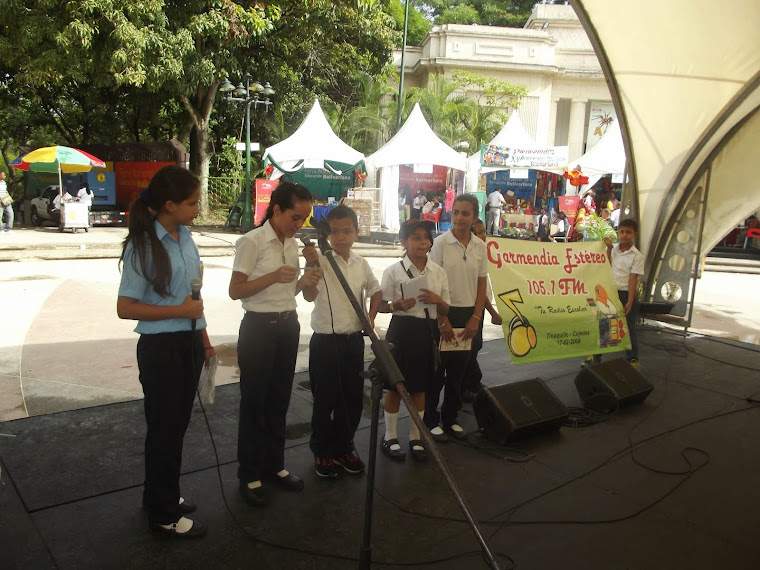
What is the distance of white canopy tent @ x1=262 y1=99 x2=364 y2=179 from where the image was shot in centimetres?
1808

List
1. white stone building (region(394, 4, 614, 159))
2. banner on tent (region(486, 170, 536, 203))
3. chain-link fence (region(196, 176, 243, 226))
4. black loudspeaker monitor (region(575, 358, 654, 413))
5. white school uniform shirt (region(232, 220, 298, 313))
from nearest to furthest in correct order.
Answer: white school uniform shirt (region(232, 220, 298, 313)) < black loudspeaker monitor (region(575, 358, 654, 413)) < banner on tent (region(486, 170, 536, 203)) < chain-link fence (region(196, 176, 243, 226)) < white stone building (region(394, 4, 614, 159))

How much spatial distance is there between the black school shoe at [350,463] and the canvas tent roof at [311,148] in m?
15.1

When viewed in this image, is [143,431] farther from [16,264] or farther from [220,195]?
[220,195]

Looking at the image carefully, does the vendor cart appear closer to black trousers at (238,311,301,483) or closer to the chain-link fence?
the chain-link fence

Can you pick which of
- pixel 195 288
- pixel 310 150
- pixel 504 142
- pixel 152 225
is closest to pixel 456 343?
pixel 195 288

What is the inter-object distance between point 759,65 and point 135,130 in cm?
2642

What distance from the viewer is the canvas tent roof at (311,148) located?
18078mm

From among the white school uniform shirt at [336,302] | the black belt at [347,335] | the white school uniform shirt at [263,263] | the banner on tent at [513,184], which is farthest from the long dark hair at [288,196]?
the banner on tent at [513,184]

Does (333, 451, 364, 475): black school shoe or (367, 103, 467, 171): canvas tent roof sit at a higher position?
(367, 103, 467, 171): canvas tent roof

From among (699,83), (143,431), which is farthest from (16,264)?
(699,83)

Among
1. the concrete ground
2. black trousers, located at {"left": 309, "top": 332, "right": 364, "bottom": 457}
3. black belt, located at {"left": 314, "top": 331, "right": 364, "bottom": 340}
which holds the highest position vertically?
black belt, located at {"left": 314, "top": 331, "right": 364, "bottom": 340}

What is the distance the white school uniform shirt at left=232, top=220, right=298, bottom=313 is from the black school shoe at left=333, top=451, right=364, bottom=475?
110cm

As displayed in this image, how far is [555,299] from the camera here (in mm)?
5902

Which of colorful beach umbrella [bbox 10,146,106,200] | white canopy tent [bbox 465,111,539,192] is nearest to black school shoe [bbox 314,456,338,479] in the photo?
colorful beach umbrella [bbox 10,146,106,200]
